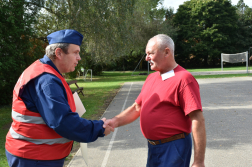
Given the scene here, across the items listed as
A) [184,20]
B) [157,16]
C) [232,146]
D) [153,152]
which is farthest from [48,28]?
[184,20]

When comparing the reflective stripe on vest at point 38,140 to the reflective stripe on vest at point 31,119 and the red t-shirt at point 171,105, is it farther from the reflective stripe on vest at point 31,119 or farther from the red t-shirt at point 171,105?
the red t-shirt at point 171,105

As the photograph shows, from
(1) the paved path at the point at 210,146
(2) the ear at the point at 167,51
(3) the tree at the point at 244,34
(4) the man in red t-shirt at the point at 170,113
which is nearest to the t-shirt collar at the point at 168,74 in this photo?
(4) the man in red t-shirt at the point at 170,113

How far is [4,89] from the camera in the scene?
37.9ft

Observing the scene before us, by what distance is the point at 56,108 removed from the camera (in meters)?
1.79

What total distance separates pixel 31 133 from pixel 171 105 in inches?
50.4

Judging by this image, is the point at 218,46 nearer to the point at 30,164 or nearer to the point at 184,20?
the point at 184,20

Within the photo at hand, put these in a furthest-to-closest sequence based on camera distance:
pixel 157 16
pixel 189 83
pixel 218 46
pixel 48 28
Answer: pixel 218 46 → pixel 157 16 → pixel 48 28 → pixel 189 83

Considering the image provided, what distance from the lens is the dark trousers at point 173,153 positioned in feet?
7.24

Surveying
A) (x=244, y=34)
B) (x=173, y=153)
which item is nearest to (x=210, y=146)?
(x=173, y=153)

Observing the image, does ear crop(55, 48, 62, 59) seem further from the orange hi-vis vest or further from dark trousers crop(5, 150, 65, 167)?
dark trousers crop(5, 150, 65, 167)

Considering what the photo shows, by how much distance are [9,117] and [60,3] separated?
Result: 6426 mm

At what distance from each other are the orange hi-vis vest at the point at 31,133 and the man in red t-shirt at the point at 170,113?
89 centimetres

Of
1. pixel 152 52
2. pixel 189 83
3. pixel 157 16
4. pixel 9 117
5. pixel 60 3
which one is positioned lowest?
pixel 9 117

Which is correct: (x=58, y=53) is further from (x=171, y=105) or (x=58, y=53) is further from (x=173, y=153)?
(x=173, y=153)
